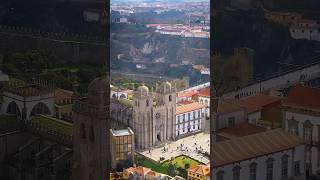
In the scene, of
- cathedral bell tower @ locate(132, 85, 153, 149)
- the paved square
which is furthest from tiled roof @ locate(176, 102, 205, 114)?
cathedral bell tower @ locate(132, 85, 153, 149)

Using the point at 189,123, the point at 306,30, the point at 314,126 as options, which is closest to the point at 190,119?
the point at 189,123

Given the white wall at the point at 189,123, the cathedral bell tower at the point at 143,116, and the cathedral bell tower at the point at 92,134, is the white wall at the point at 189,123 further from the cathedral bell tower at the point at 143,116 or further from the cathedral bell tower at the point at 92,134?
the cathedral bell tower at the point at 92,134

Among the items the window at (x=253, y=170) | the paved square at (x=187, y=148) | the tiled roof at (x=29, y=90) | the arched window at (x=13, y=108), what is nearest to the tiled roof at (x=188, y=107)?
the paved square at (x=187, y=148)

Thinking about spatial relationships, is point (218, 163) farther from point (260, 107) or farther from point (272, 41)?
point (272, 41)

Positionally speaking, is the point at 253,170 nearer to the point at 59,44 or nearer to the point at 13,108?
the point at 59,44

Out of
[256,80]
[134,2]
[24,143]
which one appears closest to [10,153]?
[24,143]

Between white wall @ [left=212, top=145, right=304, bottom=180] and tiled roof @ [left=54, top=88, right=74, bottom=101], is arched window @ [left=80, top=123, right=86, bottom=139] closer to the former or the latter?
tiled roof @ [left=54, top=88, right=74, bottom=101]
